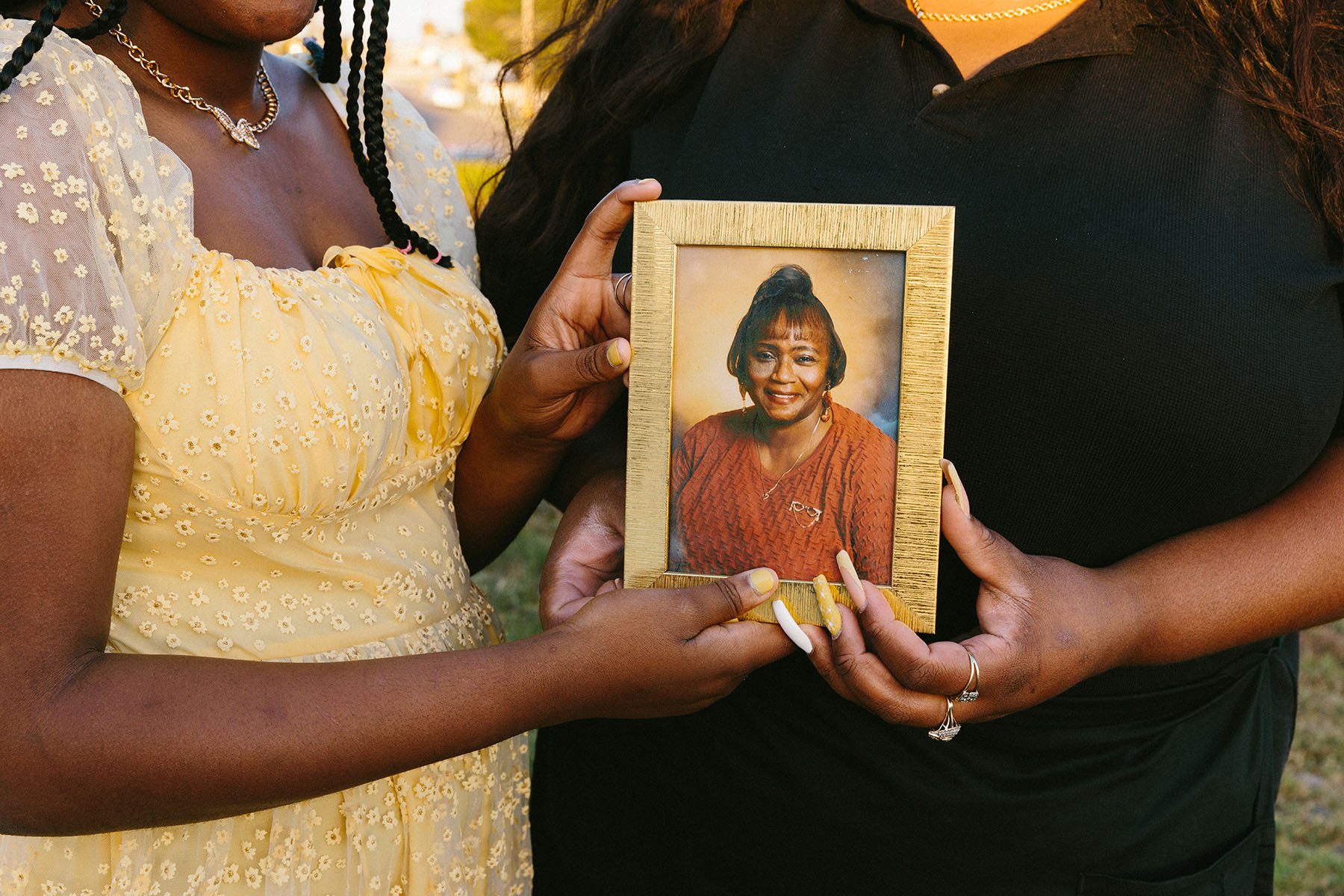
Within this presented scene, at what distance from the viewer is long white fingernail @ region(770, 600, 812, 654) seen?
1643mm

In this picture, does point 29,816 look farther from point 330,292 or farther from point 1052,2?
point 1052,2

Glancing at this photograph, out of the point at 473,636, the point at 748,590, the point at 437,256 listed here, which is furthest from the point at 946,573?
the point at 437,256

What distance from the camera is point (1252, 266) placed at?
1753 mm

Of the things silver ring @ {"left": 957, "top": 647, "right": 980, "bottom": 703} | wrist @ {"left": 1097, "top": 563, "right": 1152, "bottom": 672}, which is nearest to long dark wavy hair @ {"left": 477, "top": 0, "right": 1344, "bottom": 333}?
wrist @ {"left": 1097, "top": 563, "right": 1152, "bottom": 672}

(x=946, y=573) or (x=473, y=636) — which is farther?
(x=473, y=636)

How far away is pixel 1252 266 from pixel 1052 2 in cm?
57

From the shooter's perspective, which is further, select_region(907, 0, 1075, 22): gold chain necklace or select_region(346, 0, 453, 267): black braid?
select_region(346, 0, 453, 267): black braid

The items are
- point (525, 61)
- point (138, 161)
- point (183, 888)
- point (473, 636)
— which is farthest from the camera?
point (525, 61)

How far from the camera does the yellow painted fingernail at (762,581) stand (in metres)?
1.62

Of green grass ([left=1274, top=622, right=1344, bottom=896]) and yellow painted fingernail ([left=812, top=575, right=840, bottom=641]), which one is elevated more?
yellow painted fingernail ([left=812, top=575, right=840, bottom=641])

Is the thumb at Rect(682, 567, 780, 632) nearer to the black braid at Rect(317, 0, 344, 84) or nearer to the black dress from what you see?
the black dress

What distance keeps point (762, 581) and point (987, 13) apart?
108cm

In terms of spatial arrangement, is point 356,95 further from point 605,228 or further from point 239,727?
point 239,727

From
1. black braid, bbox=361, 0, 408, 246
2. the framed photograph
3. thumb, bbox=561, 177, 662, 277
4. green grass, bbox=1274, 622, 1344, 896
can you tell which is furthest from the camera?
green grass, bbox=1274, 622, 1344, 896
